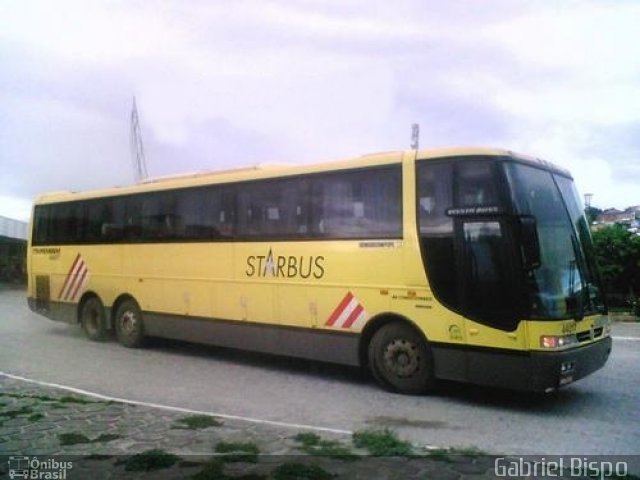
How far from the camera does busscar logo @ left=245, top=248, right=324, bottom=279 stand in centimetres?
877

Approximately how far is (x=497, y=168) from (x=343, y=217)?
7.57 ft

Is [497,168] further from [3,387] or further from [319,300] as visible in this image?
[3,387]

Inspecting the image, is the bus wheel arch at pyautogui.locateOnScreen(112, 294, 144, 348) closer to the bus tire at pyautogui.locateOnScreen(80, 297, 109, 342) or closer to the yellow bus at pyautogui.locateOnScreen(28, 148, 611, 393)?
the yellow bus at pyautogui.locateOnScreen(28, 148, 611, 393)

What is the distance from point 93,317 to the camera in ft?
42.8

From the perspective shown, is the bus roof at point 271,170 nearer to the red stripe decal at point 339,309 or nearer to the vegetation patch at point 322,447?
the red stripe decal at point 339,309

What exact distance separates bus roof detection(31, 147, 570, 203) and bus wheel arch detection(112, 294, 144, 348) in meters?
2.22

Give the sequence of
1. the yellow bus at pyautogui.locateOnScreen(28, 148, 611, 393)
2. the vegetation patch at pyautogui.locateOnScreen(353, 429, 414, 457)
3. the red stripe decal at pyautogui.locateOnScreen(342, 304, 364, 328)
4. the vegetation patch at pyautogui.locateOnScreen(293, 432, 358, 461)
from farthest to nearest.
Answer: the red stripe decal at pyautogui.locateOnScreen(342, 304, 364, 328), the yellow bus at pyautogui.locateOnScreen(28, 148, 611, 393), the vegetation patch at pyautogui.locateOnScreen(353, 429, 414, 457), the vegetation patch at pyautogui.locateOnScreen(293, 432, 358, 461)

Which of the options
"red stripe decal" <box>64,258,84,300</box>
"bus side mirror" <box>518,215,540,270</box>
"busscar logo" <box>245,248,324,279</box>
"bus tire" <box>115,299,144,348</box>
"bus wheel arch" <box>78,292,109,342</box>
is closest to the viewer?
"bus side mirror" <box>518,215,540,270</box>

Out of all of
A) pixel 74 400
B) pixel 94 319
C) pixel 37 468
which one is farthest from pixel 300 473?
pixel 94 319

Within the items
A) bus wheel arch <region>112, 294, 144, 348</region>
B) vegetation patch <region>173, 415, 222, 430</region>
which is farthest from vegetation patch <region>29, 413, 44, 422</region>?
bus wheel arch <region>112, 294, 144, 348</region>

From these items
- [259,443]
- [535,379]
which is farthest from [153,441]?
[535,379]

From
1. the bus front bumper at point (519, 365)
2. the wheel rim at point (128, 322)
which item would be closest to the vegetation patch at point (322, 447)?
the bus front bumper at point (519, 365)

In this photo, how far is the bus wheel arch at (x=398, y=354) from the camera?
766 centimetres

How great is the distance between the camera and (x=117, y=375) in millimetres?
9078
